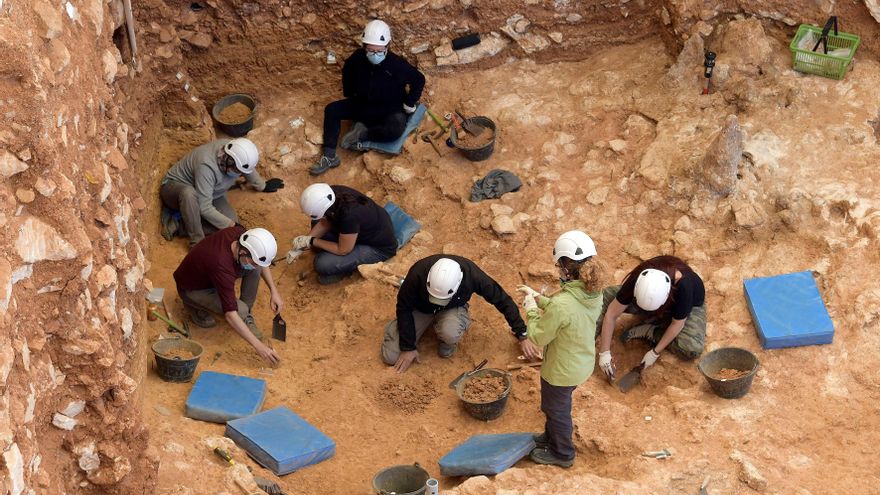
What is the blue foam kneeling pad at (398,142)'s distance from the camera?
30.1 feet

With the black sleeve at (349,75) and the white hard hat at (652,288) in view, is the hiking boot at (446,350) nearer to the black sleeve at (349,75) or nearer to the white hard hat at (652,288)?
the white hard hat at (652,288)

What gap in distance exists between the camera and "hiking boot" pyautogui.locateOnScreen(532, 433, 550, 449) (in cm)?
645

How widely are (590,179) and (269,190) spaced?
2861 mm

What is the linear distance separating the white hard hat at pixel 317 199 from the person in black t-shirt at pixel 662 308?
228cm

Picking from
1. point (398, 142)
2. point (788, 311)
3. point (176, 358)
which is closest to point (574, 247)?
point (788, 311)

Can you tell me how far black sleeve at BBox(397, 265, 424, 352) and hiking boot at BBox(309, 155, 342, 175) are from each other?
2.29 meters

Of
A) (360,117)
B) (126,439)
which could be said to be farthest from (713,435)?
(360,117)

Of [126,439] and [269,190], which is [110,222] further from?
[269,190]

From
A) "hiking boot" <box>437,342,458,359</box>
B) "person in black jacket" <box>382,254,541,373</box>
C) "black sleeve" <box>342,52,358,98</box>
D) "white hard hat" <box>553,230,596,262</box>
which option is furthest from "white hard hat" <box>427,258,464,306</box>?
"black sleeve" <box>342,52,358,98</box>

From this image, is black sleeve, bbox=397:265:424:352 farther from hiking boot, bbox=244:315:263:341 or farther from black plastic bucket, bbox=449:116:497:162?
black plastic bucket, bbox=449:116:497:162

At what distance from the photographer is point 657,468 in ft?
19.9

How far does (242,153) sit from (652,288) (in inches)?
139

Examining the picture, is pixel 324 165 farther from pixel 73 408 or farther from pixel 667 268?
pixel 73 408

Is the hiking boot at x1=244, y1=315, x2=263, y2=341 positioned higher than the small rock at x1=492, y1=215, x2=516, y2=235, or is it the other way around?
the small rock at x1=492, y1=215, x2=516, y2=235
